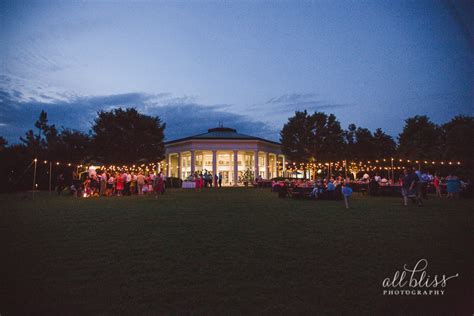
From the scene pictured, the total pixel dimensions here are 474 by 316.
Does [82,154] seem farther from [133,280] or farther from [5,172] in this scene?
[133,280]

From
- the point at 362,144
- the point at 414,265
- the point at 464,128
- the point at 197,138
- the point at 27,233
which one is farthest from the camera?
the point at 362,144

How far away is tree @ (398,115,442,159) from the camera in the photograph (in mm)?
49531

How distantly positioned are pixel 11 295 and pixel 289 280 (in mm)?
3210

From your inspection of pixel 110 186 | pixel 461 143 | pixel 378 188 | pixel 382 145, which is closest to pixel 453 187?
pixel 378 188

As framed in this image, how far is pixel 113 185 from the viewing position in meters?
26.6

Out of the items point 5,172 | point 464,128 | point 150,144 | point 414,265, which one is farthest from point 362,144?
point 414,265

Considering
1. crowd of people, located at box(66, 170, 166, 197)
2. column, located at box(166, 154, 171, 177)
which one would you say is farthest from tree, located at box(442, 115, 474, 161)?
column, located at box(166, 154, 171, 177)

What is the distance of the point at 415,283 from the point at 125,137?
149 ft

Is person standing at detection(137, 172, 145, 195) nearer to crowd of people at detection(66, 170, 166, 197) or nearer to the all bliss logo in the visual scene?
crowd of people at detection(66, 170, 166, 197)

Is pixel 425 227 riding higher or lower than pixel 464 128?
lower

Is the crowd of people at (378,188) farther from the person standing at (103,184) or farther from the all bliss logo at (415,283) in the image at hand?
the person standing at (103,184)

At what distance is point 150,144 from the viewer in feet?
157

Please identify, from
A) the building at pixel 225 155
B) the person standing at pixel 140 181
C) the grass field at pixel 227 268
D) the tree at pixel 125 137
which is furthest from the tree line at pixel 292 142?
the grass field at pixel 227 268

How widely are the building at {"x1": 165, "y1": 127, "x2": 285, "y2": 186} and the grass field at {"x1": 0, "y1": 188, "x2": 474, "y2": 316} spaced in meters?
46.7
